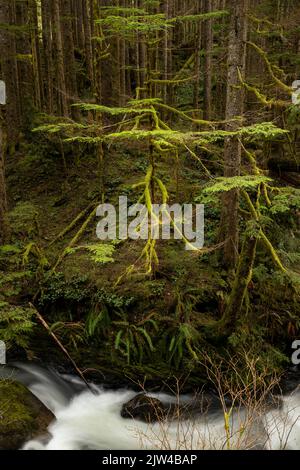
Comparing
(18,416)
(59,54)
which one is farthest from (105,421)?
(59,54)

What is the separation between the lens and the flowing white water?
7.69 meters

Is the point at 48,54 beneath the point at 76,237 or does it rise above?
above

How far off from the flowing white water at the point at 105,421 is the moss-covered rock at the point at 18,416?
0.23 meters

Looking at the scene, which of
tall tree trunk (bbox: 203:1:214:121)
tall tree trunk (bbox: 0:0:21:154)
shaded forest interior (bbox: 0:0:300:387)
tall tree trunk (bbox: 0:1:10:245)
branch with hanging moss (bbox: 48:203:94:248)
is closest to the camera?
shaded forest interior (bbox: 0:0:300:387)

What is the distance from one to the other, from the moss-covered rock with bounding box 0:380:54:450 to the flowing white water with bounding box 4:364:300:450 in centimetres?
23

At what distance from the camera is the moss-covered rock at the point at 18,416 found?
691 centimetres

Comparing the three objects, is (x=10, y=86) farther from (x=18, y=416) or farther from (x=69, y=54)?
(x=18, y=416)

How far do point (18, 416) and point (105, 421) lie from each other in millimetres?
1981

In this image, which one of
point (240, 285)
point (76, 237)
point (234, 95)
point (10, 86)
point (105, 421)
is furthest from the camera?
point (10, 86)

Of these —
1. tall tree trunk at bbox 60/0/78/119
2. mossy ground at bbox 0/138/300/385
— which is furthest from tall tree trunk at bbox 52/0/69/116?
mossy ground at bbox 0/138/300/385

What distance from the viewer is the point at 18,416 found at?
7.20m

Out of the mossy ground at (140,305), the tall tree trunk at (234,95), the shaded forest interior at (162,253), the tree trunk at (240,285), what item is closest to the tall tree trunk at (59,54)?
the shaded forest interior at (162,253)

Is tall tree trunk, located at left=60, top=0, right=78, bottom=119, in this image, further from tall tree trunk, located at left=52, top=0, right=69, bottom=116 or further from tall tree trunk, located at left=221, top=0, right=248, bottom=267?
tall tree trunk, located at left=221, top=0, right=248, bottom=267
